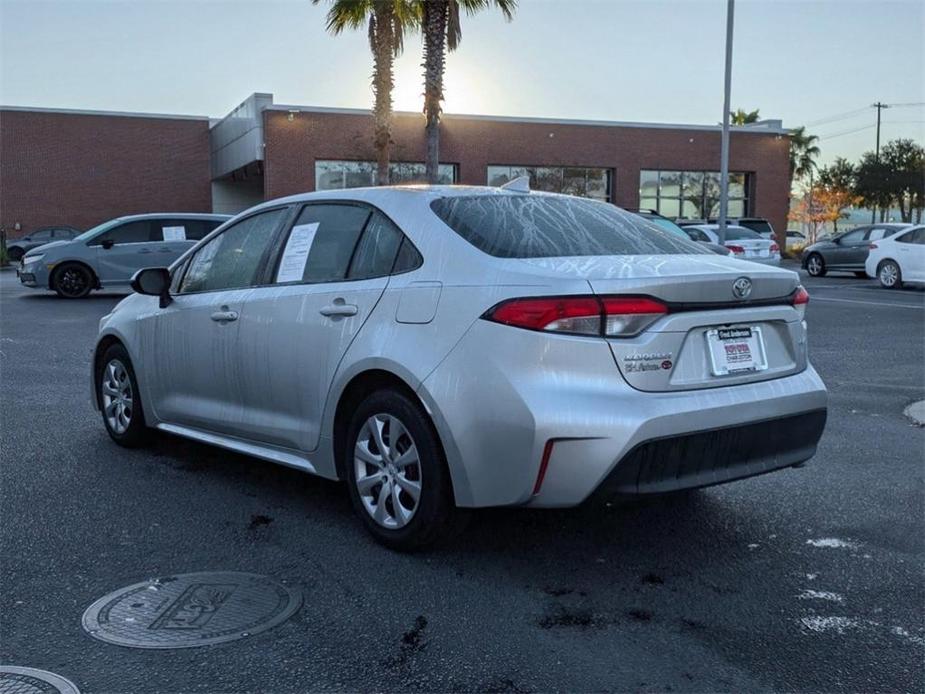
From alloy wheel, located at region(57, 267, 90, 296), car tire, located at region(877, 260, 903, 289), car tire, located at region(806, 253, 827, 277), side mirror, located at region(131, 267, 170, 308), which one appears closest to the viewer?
side mirror, located at region(131, 267, 170, 308)

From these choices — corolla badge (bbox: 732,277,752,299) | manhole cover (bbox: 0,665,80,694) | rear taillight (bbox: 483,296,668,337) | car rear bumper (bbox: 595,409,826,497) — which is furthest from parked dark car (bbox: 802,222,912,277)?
manhole cover (bbox: 0,665,80,694)

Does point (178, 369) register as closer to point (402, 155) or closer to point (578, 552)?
point (578, 552)

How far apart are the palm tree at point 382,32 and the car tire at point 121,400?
17416mm

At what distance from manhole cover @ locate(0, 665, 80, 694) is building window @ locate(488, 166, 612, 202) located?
37.2 metres

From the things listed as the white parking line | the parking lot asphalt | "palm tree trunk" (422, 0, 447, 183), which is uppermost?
"palm tree trunk" (422, 0, 447, 183)

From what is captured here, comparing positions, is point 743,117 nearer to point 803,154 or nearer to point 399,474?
point 803,154

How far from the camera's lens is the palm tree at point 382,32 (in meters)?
23.0

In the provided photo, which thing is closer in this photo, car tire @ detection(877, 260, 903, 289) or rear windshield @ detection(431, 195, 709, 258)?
rear windshield @ detection(431, 195, 709, 258)

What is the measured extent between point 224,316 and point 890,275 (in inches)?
793

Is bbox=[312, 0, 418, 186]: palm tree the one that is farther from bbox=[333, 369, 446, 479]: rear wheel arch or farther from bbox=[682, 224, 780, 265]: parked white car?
bbox=[333, 369, 446, 479]: rear wheel arch

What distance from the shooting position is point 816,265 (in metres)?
27.0

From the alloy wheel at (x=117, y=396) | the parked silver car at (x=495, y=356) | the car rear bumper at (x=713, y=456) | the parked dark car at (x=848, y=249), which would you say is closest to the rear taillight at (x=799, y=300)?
the parked silver car at (x=495, y=356)

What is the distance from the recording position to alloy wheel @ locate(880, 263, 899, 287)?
21895 millimetres

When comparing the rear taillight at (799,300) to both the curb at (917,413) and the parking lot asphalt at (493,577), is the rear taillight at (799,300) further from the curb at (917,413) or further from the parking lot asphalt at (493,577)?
the curb at (917,413)
